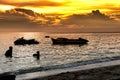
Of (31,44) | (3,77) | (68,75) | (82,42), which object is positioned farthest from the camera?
(31,44)

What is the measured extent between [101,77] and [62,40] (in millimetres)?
103997

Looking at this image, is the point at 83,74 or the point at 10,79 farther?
the point at 83,74

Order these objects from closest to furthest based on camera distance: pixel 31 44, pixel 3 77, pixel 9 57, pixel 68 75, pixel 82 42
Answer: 1. pixel 3 77
2. pixel 68 75
3. pixel 9 57
4. pixel 82 42
5. pixel 31 44

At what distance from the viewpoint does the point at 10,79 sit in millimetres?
20438

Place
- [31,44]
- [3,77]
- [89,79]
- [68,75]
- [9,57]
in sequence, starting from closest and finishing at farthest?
[3,77] < [89,79] < [68,75] < [9,57] < [31,44]

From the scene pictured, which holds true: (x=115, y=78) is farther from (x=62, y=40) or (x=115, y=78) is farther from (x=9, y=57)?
(x=62, y=40)

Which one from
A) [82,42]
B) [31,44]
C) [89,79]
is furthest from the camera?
[31,44]

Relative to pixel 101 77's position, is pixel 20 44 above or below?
below

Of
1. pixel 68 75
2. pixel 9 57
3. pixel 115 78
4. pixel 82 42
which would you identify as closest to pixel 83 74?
pixel 68 75

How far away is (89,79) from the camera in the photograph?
2147cm

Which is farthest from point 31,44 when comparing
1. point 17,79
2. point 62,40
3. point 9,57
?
point 17,79

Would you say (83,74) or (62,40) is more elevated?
(83,74)

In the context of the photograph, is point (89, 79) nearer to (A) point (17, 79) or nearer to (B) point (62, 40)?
(A) point (17, 79)

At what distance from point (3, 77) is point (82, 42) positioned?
10346 centimetres
